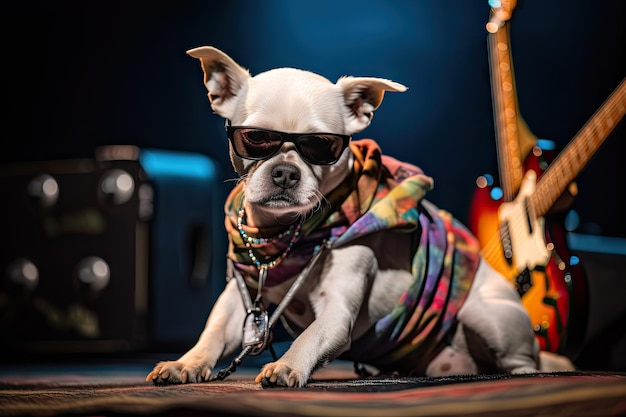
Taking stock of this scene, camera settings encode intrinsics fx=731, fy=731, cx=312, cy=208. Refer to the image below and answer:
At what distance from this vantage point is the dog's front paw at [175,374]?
1.17 metres

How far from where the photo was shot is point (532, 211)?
198cm

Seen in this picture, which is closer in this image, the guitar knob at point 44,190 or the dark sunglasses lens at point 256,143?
the dark sunglasses lens at point 256,143

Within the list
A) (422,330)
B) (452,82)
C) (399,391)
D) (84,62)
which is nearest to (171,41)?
(84,62)

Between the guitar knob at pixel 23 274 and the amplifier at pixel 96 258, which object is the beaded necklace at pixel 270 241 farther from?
the guitar knob at pixel 23 274

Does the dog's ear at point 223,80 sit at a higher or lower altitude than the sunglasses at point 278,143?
higher

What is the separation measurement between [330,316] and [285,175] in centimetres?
26

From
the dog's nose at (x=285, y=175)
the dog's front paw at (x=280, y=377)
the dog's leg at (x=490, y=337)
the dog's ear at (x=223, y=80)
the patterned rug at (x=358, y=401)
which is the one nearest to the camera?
the patterned rug at (x=358, y=401)

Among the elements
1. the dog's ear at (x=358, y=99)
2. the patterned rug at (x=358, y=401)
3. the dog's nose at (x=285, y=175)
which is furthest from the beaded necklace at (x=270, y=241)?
the patterned rug at (x=358, y=401)

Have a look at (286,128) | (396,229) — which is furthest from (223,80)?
(396,229)

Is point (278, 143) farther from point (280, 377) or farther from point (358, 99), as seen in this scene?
point (280, 377)

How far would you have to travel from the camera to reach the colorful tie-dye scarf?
4.58ft

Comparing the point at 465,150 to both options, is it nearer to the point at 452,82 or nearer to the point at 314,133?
the point at 452,82

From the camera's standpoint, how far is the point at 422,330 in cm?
152

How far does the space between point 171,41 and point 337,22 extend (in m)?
0.51
